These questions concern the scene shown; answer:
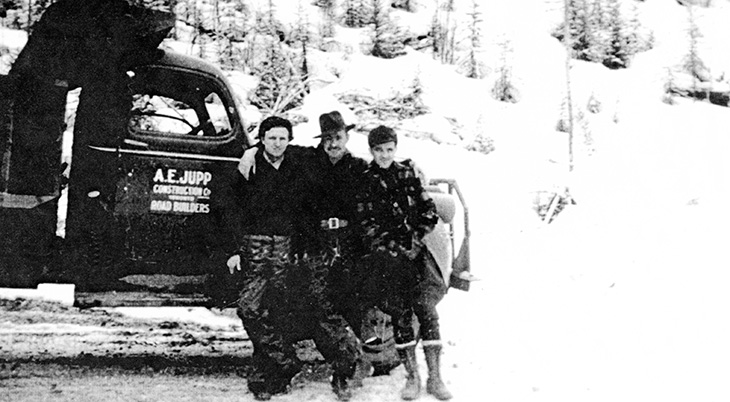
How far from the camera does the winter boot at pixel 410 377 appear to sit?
403cm

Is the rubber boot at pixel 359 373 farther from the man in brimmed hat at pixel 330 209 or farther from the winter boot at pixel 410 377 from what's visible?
the winter boot at pixel 410 377

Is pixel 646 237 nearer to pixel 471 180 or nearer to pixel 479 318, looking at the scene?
pixel 479 318

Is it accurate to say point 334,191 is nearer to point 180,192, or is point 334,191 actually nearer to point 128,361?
point 180,192

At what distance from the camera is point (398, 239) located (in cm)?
419

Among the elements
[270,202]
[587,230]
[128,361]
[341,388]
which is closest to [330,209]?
[270,202]

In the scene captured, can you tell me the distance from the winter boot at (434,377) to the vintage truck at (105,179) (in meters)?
0.55

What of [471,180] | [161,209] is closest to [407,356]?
[161,209]

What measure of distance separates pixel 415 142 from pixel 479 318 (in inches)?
244

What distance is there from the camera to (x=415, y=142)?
1215cm

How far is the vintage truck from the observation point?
4.28 metres

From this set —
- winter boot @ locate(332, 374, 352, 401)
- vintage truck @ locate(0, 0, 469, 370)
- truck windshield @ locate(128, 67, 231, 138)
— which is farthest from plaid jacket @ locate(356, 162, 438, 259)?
truck windshield @ locate(128, 67, 231, 138)

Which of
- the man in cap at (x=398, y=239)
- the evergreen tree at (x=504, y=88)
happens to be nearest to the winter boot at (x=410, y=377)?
the man in cap at (x=398, y=239)

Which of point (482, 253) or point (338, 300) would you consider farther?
point (482, 253)

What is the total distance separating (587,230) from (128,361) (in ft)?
18.4
